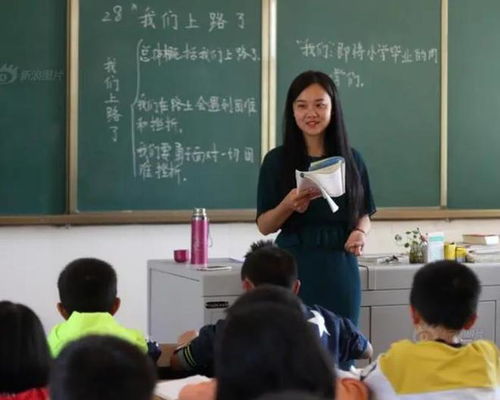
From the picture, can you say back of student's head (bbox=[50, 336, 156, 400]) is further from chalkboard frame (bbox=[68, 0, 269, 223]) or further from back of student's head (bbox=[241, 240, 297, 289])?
chalkboard frame (bbox=[68, 0, 269, 223])

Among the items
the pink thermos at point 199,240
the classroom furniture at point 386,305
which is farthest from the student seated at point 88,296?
the classroom furniture at point 386,305

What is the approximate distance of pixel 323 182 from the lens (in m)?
2.91

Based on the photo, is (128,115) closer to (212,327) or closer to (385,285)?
(385,285)

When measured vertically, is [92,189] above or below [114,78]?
below

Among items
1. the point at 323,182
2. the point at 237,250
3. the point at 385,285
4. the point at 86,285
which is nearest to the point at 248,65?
the point at 237,250

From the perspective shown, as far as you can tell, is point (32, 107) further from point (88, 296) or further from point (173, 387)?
point (173, 387)

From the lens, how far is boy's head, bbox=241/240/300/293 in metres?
2.58

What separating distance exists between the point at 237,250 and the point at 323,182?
183cm

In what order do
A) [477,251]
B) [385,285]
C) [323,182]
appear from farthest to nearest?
[477,251], [385,285], [323,182]

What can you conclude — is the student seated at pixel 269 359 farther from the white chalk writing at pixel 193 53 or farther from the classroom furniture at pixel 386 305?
the white chalk writing at pixel 193 53

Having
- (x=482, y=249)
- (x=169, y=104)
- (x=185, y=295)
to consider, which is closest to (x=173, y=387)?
(x=185, y=295)

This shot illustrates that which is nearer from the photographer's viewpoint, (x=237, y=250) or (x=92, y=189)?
(x=92, y=189)

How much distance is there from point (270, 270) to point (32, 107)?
2044 mm

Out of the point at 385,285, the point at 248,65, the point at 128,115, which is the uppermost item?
the point at 248,65
